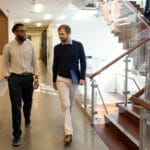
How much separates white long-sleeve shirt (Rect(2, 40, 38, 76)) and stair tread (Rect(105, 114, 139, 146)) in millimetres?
1498

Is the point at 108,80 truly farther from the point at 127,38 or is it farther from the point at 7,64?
the point at 7,64

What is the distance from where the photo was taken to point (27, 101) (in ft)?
15.5

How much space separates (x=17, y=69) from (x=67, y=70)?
0.67 metres

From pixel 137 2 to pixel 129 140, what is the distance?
5.67 meters

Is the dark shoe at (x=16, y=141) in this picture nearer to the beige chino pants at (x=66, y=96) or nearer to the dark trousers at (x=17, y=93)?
the dark trousers at (x=17, y=93)

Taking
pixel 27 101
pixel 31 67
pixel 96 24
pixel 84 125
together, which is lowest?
pixel 84 125

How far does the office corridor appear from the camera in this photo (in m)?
4.05

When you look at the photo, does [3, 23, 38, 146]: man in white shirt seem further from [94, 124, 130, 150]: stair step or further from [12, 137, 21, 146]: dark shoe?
[94, 124, 130, 150]: stair step

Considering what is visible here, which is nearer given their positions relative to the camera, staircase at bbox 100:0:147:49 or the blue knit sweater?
the blue knit sweater

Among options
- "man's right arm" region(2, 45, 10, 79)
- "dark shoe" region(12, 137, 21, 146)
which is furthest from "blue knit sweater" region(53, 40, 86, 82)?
"dark shoe" region(12, 137, 21, 146)

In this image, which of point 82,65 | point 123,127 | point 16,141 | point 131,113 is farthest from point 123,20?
point 16,141

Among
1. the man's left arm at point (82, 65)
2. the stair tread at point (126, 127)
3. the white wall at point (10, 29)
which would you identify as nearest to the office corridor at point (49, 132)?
the stair tread at point (126, 127)

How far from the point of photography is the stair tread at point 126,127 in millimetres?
3961

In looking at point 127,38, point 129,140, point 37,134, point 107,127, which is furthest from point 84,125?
point 127,38
